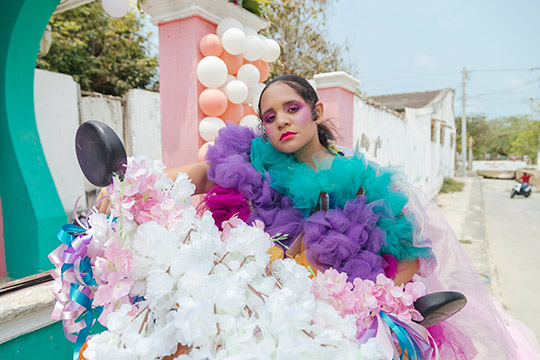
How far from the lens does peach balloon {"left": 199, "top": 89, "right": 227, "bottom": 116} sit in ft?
8.62

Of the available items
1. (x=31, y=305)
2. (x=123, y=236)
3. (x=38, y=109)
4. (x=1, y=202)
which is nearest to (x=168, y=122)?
(x=1, y=202)

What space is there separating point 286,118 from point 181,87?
1663mm

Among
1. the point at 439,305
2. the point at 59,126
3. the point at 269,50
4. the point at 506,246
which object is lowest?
the point at 506,246

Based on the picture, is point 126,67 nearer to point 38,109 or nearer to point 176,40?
point 38,109

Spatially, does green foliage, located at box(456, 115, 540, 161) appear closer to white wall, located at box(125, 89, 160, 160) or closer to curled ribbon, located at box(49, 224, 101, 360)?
white wall, located at box(125, 89, 160, 160)

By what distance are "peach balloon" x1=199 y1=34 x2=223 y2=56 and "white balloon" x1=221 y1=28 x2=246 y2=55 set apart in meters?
0.05

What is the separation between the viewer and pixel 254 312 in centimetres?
69

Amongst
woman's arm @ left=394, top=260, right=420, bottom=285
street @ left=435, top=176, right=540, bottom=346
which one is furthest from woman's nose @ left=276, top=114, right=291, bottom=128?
street @ left=435, top=176, right=540, bottom=346

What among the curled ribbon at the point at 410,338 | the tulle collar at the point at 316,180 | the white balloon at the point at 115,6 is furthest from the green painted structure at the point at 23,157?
the curled ribbon at the point at 410,338

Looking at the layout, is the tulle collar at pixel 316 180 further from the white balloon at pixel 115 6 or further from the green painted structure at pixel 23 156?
the white balloon at pixel 115 6

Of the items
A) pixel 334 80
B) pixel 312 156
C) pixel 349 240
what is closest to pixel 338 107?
pixel 334 80

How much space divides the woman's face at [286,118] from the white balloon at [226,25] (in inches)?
60.2

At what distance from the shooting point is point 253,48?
2.86 m

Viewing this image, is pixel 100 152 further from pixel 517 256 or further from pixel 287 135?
pixel 517 256
